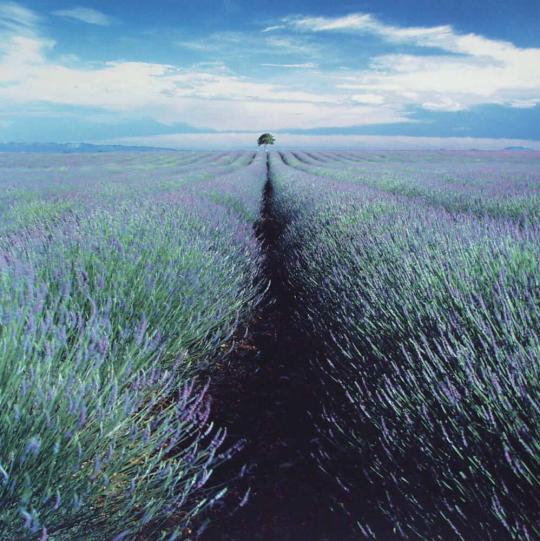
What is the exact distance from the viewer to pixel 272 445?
8.82ft

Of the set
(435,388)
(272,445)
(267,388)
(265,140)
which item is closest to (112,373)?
(435,388)

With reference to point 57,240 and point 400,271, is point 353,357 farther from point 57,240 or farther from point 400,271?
point 57,240

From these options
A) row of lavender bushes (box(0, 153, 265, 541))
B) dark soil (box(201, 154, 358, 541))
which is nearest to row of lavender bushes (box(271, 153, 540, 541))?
dark soil (box(201, 154, 358, 541))

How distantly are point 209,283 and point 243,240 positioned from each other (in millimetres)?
1799

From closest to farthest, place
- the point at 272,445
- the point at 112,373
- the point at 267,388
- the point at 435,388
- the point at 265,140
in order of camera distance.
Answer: the point at 112,373, the point at 435,388, the point at 272,445, the point at 267,388, the point at 265,140

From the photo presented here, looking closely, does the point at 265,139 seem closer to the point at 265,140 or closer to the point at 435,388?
the point at 265,140

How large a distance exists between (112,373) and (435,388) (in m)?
1.04

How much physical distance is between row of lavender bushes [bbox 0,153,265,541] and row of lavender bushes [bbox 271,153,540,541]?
596 mm

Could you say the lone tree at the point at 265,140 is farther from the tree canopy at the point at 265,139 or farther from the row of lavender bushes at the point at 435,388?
the row of lavender bushes at the point at 435,388

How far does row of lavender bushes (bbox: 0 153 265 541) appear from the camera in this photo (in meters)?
1.21

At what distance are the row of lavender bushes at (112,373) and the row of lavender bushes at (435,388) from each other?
596 mm

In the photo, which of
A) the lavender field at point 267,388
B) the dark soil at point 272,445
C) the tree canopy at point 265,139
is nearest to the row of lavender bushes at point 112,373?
the lavender field at point 267,388

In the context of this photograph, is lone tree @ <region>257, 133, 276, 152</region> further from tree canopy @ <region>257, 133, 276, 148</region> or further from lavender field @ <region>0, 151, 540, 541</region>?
lavender field @ <region>0, 151, 540, 541</region>

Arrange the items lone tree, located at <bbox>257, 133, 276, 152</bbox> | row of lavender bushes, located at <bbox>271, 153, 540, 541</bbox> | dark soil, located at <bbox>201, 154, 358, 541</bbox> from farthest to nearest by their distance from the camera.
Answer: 1. lone tree, located at <bbox>257, 133, 276, 152</bbox>
2. dark soil, located at <bbox>201, 154, 358, 541</bbox>
3. row of lavender bushes, located at <bbox>271, 153, 540, 541</bbox>
